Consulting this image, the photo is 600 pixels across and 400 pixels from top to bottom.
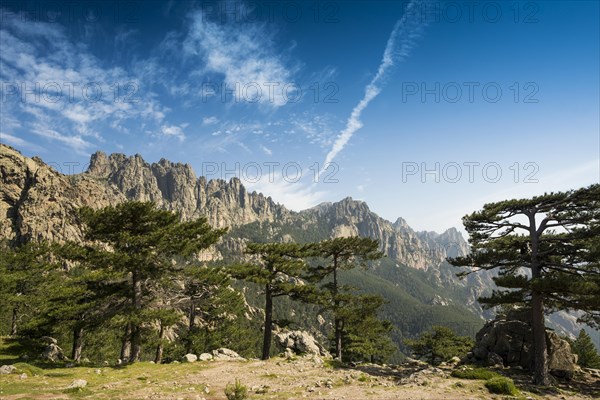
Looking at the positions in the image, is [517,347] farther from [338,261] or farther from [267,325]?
[267,325]

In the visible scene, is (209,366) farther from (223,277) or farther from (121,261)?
(121,261)

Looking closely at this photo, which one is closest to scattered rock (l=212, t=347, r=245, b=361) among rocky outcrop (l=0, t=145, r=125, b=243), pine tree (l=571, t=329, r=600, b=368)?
pine tree (l=571, t=329, r=600, b=368)

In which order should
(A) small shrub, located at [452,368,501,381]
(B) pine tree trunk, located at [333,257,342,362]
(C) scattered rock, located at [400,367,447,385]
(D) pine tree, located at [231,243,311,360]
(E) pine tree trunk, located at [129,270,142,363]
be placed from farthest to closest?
(B) pine tree trunk, located at [333,257,342,362]
(D) pine tree, located at [231,243,311,360]
(E) pine tree trunk, located at [129,270,142,363]
(A) small shrub, located at [452,368,501,381]
(C) scattered rock, located at [400,367,447,385]

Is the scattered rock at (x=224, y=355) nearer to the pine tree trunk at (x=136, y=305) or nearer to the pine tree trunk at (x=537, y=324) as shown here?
the pine tree trunk at (x=136, y=305)

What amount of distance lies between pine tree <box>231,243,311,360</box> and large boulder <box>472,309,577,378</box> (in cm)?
1490

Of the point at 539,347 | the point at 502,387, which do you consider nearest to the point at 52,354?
the point at 502,387

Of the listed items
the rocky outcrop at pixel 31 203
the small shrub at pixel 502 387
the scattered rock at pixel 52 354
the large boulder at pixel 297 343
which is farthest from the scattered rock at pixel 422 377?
the rocky outcrop at pixel 31 203

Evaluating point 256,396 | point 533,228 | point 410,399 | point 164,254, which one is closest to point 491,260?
point 533,228

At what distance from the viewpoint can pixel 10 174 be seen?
172 m

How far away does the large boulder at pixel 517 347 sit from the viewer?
21750 mm

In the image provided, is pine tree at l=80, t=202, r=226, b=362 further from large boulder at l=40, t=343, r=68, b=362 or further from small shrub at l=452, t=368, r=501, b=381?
small shrub at l=452, t=368, r=501, b=381

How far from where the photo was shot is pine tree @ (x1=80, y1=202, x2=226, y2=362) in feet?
79.6

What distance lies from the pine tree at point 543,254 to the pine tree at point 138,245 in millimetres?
21366

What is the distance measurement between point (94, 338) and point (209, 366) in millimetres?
30416
